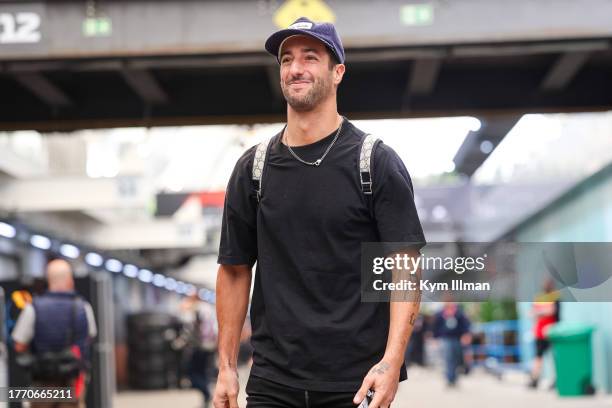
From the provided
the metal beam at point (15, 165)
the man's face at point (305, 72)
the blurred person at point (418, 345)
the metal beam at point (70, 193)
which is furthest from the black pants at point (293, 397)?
the blurred person at point (418, 345)

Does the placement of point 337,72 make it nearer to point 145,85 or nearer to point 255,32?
point 255,32

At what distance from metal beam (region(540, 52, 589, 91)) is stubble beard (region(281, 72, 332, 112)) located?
5.57m

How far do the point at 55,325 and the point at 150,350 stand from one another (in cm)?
2368

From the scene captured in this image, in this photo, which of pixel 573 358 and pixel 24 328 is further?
pixel 573 358

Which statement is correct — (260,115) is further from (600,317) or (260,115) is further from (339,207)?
(600,317)

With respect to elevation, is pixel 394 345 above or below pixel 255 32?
below

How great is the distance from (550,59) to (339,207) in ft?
21.0

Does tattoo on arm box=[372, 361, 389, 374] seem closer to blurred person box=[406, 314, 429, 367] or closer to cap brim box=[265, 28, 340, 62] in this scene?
cap brim box=[265, 28, 340, 62]

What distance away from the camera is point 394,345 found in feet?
12.5

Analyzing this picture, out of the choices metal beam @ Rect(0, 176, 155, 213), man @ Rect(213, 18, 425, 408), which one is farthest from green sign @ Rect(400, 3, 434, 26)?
metal beam @ Rect(0, 176, 155, 213)

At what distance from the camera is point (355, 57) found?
29.2ft

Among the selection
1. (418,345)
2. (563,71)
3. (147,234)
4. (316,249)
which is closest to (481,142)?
(563,71)

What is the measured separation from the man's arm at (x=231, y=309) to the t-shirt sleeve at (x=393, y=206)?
0.61 metres

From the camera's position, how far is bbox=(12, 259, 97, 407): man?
10.9m
